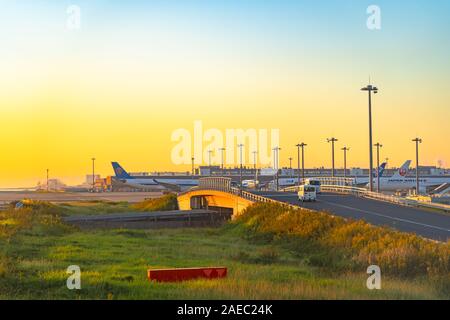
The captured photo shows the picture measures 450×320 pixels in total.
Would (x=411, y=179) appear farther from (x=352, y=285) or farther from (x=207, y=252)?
(x=352, y=285)

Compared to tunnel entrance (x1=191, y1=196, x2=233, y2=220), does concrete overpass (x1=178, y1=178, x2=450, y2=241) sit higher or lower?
higher

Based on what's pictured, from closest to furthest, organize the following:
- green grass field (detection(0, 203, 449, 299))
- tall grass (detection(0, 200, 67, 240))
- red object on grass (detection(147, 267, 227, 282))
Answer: green grass field (detection(0, 203, 449, 299)), red object on grass (detection(147, 267, 227, 282)), tall grass (detection(0, 200, 67, 240))

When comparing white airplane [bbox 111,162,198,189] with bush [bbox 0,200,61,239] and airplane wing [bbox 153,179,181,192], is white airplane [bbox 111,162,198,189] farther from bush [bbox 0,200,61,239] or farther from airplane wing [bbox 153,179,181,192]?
bush [bbox 0,200,61,239]

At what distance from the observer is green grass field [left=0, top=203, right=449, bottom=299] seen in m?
17.6

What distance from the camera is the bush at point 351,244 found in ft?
72.5

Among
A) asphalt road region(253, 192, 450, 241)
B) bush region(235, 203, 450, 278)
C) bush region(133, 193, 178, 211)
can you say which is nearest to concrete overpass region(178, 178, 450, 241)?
asphalt road region(253, 192, 450, 241)

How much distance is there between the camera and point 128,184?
179 meters

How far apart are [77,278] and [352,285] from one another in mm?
9034

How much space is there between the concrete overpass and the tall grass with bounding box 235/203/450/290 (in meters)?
3.44

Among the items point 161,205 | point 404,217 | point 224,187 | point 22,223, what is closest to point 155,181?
point 161,205

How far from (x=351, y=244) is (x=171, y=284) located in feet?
41.6

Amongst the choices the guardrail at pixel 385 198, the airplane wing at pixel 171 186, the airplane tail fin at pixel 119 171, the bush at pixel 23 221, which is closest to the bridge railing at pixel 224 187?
the guardrail at pixel 385 198

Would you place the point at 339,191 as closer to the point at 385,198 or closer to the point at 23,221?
the point at 385,198
